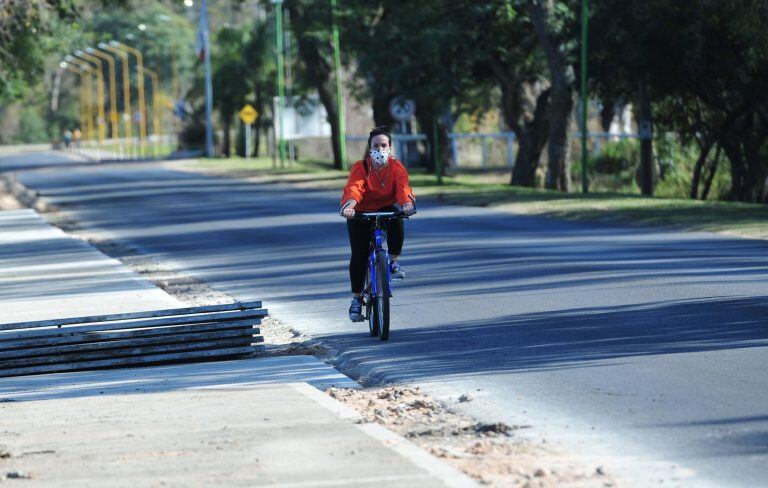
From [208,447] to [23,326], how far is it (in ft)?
13.2

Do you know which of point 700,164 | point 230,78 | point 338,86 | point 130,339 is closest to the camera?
point 130,339

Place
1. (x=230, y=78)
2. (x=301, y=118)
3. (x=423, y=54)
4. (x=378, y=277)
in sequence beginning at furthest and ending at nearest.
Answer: (x=230, y=78), (x=301, y=118), (x=423, y=54), (x=378, y=277)

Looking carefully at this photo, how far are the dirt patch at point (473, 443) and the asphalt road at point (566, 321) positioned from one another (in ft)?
0.62

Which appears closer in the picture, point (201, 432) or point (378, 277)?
point (201, 432)

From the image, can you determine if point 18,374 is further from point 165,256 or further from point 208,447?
point 165,256

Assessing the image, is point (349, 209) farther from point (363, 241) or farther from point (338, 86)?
point (338, 86)

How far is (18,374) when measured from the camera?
36.1 feet

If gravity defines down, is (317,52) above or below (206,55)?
below

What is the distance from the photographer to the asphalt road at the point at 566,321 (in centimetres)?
784

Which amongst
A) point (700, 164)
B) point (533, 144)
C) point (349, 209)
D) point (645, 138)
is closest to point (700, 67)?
point (645, 138)

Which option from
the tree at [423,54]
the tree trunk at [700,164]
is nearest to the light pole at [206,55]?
the tree at [423,54]

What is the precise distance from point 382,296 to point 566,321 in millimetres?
1601

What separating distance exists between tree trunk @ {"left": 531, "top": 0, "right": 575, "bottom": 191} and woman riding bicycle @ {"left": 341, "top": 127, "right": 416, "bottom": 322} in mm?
26884

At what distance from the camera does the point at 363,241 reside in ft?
39.6
